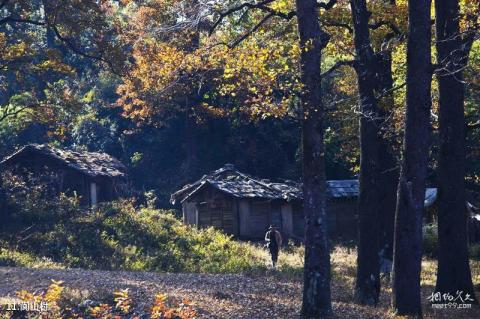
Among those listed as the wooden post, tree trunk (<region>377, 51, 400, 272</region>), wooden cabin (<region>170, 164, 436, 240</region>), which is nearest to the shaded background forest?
tree trunk (<region>377, 51, 400, 272</region>)

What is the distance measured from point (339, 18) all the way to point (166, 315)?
10844 mm

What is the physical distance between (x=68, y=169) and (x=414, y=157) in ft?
100

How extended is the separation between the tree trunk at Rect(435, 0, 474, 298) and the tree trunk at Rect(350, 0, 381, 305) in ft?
5.41

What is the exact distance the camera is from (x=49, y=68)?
26375 millimetres

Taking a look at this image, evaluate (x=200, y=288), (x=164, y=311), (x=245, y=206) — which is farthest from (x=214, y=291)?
(x=245, y=206)

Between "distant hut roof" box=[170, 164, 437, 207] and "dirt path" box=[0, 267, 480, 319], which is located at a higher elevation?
"distant hut roof" box=[170, 164, 437, 207]

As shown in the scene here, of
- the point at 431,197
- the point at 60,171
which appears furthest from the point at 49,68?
the point at 431,197

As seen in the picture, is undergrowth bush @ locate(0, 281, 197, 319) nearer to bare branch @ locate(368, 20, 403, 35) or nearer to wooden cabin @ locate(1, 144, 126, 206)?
bare branch @ locate(368, 20, 403, 35)

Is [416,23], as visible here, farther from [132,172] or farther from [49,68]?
[132,172]

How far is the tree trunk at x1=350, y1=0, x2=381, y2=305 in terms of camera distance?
16062 mm

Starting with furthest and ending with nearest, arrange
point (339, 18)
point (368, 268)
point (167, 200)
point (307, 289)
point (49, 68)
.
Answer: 1. point (167, 200)
2. point (49, 68)
3. point (339, 18)
4. point (368, 268)
5. point (307, 289)

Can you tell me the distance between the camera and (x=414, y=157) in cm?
1369

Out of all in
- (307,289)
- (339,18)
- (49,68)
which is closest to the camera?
(307,289)

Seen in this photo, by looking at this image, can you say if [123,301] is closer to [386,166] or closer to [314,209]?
[314,209]
